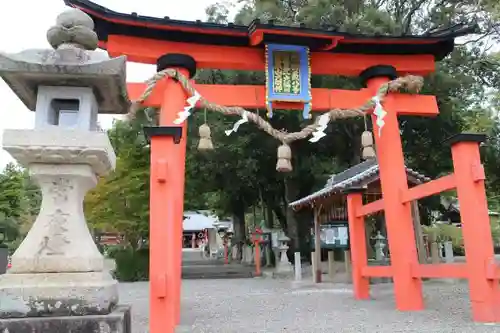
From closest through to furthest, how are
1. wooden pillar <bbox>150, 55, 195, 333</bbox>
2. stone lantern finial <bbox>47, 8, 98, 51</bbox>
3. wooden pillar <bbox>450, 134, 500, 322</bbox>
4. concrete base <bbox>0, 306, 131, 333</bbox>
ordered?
1. concrete base <bbox>0, 306, 131, 333</bbox>
2. stone lantern finial <bbox>47, 8, 98, 51</bbox>
3. wooden pillar <bbox>150, 55, 195, 333</bbox>
4. wooden pillar <bbox>450, 134, 500, 322</bbox>

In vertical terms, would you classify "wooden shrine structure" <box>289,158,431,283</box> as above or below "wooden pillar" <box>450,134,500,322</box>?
above

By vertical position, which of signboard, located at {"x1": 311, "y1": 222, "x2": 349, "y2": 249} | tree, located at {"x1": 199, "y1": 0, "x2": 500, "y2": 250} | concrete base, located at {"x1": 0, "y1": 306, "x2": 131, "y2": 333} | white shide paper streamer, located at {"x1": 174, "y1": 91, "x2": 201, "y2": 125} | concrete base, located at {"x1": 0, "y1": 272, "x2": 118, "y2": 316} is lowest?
concrete base, located at {"x1": 0, "y1": 306, "x2": 131, "y2": 333}

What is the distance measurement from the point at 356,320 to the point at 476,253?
2.02 meters

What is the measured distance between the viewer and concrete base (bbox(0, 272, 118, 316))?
337cm

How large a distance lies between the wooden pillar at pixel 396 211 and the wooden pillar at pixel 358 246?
1.47 metres

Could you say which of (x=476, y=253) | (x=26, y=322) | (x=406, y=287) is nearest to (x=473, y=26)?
(x=476, y=253)

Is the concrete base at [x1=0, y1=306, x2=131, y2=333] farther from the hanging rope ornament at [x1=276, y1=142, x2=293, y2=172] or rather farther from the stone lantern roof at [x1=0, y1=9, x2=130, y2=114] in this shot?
the hanging rope ornament at [x1=276, y1=142, x2=293, y2=172]

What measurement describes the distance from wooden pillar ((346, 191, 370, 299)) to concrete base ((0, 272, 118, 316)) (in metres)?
6.71

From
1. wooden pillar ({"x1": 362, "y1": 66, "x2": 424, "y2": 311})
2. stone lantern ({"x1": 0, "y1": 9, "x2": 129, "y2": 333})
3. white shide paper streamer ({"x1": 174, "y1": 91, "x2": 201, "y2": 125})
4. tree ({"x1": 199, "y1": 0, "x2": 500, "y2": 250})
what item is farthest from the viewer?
tree ({"x1": 199, "y1": 0, "x2": 500, "y2": 250})

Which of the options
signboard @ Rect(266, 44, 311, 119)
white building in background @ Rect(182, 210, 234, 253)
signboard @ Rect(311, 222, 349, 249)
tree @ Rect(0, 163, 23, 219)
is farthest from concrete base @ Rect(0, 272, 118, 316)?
white building in background @ Rect(182, 210, 234, 253)

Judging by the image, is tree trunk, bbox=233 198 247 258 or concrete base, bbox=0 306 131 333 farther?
tree trunk, bbox=233 198 247 258

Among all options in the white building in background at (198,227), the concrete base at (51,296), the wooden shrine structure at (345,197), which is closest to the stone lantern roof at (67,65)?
the concrete base at (51,296)

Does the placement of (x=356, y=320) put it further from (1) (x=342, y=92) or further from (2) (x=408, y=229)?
(1) (x=342, y=92)

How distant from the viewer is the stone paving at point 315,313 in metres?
6.14
